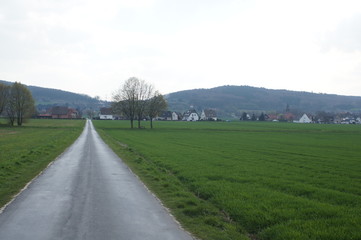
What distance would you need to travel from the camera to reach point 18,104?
278ft

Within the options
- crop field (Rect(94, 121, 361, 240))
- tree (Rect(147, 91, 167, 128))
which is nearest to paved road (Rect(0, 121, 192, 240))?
crop field (Rect(94, 121, 361, 240))

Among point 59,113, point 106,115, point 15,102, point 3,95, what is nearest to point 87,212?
point 15,102

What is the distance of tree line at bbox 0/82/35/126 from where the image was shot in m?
84.3

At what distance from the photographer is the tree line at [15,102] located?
84.3 m

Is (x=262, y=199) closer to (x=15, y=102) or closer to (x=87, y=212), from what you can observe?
(x=87, y=212)

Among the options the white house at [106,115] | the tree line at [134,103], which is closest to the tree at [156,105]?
the tree line at [134,103]

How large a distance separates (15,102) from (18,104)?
0.91 metres

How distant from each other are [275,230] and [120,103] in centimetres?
7692

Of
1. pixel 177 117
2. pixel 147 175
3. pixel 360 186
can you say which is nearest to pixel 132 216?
pixel 147 175

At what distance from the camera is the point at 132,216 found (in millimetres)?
9258

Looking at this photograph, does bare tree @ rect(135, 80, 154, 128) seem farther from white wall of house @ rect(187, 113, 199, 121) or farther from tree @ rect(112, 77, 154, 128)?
white wall of house @ rect(187, 113, 199, 121)

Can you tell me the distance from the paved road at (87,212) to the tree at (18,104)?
7867cm

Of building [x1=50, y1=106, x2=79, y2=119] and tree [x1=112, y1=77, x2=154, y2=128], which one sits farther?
building [x1=50, y1=106, x2=79, y2=119]

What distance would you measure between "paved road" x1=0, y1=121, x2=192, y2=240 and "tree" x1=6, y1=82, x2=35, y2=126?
78.7 metres
